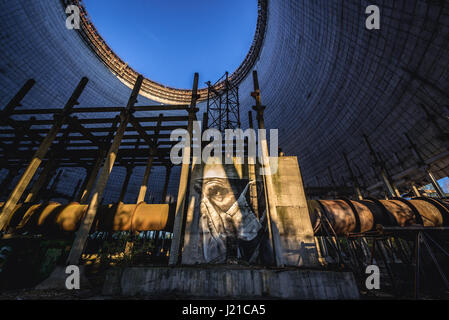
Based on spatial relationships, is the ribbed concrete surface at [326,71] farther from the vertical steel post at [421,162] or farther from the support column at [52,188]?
the support column at [52,188]

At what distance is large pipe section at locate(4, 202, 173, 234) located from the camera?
7152mm

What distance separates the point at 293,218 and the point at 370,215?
3.33 m

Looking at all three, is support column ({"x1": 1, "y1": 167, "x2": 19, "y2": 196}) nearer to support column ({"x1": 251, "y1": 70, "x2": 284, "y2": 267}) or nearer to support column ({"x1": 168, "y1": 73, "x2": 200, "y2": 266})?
support column ({"x1": 168, "y1": 73, "x2": 200, "y2": 266})

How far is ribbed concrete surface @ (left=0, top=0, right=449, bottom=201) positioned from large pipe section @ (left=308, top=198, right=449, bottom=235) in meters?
5.93

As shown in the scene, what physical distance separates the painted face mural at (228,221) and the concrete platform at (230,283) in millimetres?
1253

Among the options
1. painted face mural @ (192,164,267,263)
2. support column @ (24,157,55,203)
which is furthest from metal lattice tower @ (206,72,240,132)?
support column @ (24,157,55,203)

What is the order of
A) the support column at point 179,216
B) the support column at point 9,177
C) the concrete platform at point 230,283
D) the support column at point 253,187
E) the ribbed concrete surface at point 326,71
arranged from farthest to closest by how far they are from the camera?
the support column at point 9,177, the ribbed concrete surface at point 326,71, the support column at point 253,187, the support column at point 179,216, the concrete platform at point 230,283

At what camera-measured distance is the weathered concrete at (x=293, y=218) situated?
19.6ft

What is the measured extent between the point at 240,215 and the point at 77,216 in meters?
7.00

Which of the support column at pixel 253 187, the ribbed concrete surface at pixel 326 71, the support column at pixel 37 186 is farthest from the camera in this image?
the support column at pixel 37 186

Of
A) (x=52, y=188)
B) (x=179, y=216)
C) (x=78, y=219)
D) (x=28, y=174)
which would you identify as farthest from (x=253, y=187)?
(x=52, y=188)

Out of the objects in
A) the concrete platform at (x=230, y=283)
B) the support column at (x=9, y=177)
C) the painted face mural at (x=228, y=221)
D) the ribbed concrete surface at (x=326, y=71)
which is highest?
the ribbed concrete surface at (x=326, y=71)

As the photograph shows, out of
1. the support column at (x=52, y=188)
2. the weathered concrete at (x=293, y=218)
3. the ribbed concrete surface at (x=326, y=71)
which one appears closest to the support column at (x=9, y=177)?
the support column at (x=52, y=188)

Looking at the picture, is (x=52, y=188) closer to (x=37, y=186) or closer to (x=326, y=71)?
(x=37, y=186)
